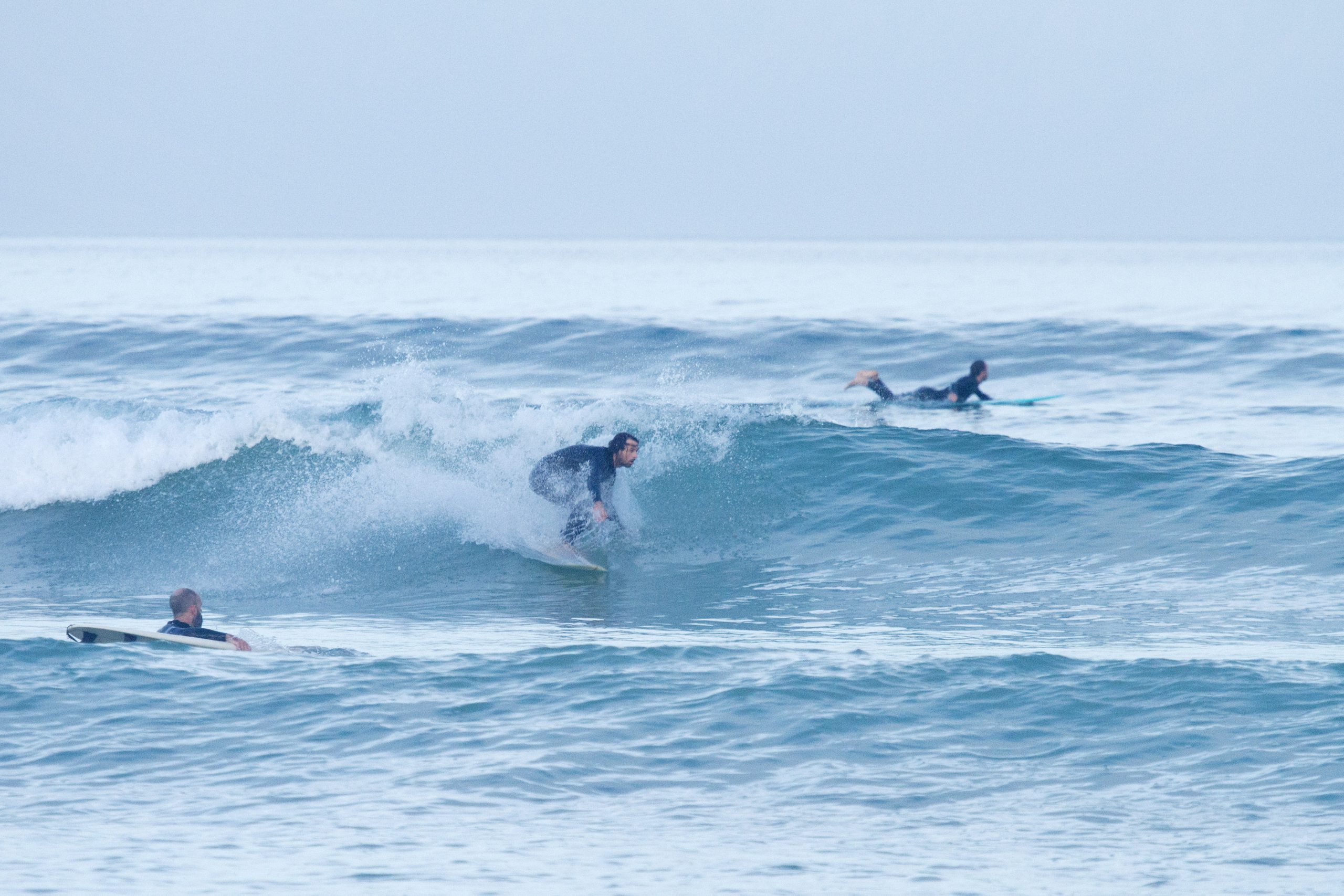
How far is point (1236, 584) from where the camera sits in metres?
11.7

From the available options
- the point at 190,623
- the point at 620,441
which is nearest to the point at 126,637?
the point at 190,623

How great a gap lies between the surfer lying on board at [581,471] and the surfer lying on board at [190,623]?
370 centimetres

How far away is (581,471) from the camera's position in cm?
1252

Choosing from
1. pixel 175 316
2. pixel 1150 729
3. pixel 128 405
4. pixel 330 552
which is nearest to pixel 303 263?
pixel 175 316

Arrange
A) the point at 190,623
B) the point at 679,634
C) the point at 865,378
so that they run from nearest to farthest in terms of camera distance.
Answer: the point at 190,623, the point at 679,634, the point at 865,378

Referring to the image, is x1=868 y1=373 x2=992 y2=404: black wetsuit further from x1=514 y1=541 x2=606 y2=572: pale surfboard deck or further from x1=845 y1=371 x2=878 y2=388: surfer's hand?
x1=514 y1=541 x2=606 y2=572: pale surfboard deck

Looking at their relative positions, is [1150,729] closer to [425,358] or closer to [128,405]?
[128,405]

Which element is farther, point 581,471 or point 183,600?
point 581,471

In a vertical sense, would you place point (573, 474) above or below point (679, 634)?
above

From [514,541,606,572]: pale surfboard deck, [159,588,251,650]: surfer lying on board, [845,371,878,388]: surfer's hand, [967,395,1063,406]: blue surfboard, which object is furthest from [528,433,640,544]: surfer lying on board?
[967,395,1063,406]: blue surfboard

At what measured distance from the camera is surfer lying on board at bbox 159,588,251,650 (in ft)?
30.1

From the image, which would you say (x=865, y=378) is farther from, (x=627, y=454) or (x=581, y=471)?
(x=627, y=454)

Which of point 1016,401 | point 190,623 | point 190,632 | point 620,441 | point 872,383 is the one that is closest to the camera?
point 190,632

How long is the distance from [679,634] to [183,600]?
3509 millimetres
